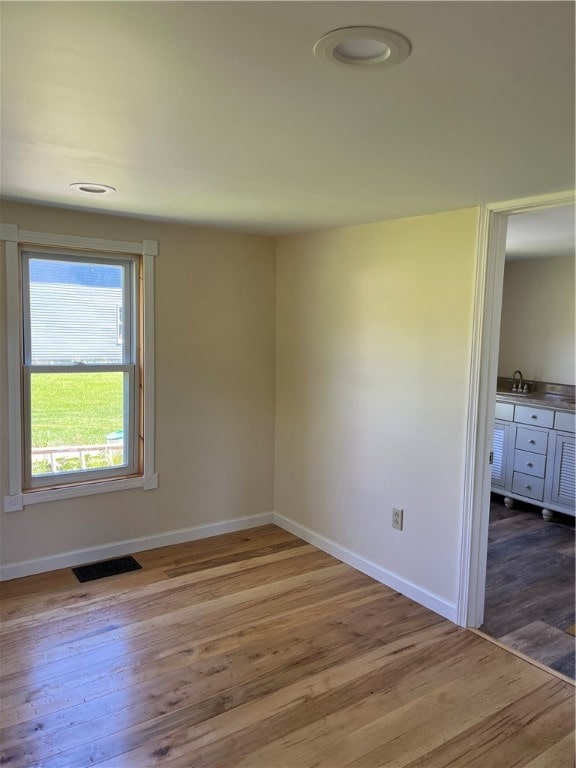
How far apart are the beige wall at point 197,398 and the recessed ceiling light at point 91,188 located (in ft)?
2.11

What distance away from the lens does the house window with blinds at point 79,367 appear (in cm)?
332

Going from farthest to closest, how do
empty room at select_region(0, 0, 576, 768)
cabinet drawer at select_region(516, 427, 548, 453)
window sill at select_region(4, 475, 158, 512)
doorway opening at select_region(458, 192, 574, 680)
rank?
cabinet drawer at select_region(516, 427, 548, 453) < window sill at select_region(4, 475, 158, 512) < doorway opening at select_region(458, 192, 574, 680) < empty room at select_region(0, 0, 576, 768)

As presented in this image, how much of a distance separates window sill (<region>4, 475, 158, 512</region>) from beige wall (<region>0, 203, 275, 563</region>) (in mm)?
44

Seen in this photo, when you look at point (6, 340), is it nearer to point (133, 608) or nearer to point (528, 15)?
point (133, 608)

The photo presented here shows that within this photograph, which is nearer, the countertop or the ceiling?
the ceiling

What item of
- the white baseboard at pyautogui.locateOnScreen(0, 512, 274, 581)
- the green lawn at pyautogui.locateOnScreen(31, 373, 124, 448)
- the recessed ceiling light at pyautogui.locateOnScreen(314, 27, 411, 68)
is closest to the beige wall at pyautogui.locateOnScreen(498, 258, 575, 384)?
the white baseboard at pyautogui.locateOnScreen(0, 512, 274, 581)

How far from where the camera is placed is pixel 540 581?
349 cm

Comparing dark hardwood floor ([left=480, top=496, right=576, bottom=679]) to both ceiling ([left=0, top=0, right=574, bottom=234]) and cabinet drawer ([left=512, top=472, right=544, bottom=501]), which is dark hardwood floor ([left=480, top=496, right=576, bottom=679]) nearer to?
cabinet drawer ([left=512, top=472, right=544, bottom=501])

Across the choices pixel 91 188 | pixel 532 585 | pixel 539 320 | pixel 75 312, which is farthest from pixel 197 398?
pixel 539 320

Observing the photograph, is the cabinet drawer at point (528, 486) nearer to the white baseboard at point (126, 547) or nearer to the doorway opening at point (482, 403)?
the doorway opening at point (482, 403)

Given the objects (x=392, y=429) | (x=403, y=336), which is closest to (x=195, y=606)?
(x=392, y=429)

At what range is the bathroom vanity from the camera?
14.4 feet

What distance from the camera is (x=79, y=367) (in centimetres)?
348

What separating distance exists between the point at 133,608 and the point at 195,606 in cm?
34
